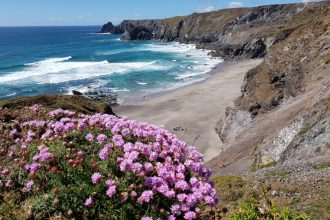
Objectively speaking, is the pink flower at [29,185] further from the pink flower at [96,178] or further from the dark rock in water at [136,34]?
the dark rock in water at [136,34]

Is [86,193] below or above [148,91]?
above

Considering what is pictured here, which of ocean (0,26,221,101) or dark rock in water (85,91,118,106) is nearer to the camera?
dark rock in water (85,91,118,106)

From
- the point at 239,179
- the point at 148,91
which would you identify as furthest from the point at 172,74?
the point at 239,179

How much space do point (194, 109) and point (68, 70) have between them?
44.6m

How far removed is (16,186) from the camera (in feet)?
20.7

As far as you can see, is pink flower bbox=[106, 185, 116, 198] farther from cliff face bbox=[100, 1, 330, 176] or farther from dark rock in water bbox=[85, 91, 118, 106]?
dark rock in water bbox=[85, 91, 118, 106]

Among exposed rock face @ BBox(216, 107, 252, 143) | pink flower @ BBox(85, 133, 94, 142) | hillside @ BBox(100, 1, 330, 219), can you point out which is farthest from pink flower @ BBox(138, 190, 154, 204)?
exposed rock face @ BBox(216, 107, 252, 143)

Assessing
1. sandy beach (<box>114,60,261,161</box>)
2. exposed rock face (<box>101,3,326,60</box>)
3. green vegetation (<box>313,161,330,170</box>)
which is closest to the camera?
green vegetation (<box>313,161,330,170</box>)

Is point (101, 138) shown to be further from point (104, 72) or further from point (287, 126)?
point (104, 72)

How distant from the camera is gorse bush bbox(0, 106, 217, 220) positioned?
5688 mm

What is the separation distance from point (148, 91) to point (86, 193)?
58.3 metres

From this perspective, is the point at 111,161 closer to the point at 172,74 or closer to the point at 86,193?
the point at 86,193

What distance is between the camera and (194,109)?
169 feet

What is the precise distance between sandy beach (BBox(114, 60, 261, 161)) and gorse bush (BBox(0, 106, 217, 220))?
89.0 ft
